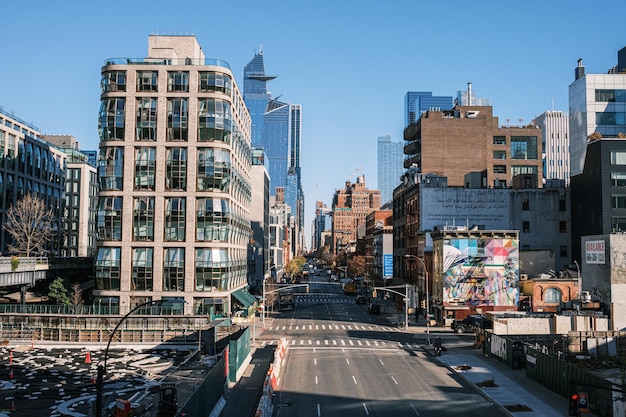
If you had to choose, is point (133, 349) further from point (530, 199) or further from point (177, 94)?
point (530, 199)

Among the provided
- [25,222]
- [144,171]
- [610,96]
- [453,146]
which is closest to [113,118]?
[144,171]

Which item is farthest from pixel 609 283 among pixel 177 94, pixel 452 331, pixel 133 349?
pixel 177 94

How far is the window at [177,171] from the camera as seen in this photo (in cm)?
7344

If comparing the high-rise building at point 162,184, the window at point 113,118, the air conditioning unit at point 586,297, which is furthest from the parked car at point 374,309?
the window at point 113,118

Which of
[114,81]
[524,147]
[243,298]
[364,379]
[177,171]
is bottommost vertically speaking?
[364,379]

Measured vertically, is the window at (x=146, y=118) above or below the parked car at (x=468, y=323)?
above

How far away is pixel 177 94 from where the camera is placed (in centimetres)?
7344

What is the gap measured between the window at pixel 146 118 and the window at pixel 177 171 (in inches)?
138

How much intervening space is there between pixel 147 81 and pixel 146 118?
4531mm

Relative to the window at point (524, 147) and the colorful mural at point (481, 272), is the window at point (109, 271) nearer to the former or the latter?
the colorful mural at point (481, 272)

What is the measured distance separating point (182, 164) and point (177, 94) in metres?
8.50

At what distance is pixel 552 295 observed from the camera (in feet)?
260

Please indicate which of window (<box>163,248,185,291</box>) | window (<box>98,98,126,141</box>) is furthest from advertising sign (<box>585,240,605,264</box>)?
window (<box>98,98,126,141</box>)

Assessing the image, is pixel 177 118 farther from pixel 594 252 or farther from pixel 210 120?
pixel 594 252
